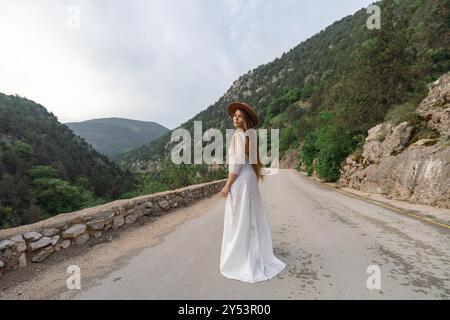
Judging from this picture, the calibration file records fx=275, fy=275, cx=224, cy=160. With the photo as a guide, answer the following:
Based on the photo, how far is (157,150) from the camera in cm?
11912

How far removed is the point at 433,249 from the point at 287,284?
10.1ft

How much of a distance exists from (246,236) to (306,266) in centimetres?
100

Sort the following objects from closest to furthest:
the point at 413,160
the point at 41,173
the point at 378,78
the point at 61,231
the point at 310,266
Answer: the point at 310,266 < the point at 61,231 < the point at 413,160 < the point at 378,78 < the point at 41,173

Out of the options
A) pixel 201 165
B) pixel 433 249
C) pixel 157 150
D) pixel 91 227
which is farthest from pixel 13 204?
pixel 157 150

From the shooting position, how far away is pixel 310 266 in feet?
12.9

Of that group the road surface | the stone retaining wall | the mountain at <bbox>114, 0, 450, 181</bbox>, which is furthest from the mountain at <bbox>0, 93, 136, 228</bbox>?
the road surface

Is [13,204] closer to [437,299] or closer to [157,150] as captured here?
[437,299]

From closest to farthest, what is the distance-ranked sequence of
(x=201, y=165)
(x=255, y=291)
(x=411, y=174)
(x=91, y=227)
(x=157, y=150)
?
1. (x=255, y=291)
2. (x=91, y=227)
3. (x=411, y=174)
4. (x=201, y=165)
5. (x=157, y=150)

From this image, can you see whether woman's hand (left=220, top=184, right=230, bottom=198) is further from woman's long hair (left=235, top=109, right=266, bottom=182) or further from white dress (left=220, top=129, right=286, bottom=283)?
woman's long hair (left=235, top=109, right=266, bottom=182)

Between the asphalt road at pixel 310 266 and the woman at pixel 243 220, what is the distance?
9.0 inches

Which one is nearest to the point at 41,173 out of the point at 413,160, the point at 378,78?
the point at 378,78

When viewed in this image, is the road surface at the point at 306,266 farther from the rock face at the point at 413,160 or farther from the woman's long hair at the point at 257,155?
the rock face at the point at 413,160

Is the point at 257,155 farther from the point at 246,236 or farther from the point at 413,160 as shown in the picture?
the point at 413,160

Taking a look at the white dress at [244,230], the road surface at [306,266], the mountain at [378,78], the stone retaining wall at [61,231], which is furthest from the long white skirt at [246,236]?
the mountain at [378,78]
